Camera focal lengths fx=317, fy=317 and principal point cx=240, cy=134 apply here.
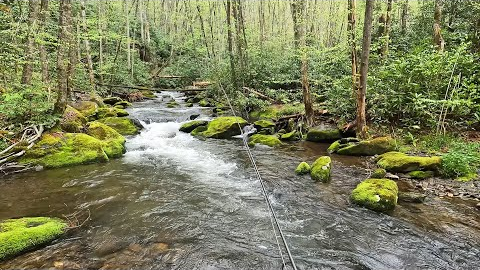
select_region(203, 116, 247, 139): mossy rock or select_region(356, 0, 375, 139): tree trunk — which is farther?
select_region(203, 116, 247, 139): mossy rock

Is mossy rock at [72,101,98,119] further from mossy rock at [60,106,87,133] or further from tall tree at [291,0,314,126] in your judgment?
tall tree at [291,0,314,126]

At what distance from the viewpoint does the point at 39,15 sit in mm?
9930

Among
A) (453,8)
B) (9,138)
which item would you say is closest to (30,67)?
(9,138)

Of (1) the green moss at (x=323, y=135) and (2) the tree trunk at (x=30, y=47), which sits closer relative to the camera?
(2) the tree trunk at (x=30, y=47)

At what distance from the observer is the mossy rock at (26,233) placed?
157 inches

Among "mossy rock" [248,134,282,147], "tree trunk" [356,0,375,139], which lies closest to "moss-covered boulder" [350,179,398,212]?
"tree trunk" [356,0,375,139]

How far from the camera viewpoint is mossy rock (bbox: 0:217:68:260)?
4.00 metres

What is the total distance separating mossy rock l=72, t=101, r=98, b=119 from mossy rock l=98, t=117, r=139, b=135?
0.97 m

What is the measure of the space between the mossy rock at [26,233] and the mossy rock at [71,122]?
494cm

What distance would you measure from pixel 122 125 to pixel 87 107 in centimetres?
270

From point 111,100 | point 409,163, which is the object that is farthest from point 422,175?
point 111,100

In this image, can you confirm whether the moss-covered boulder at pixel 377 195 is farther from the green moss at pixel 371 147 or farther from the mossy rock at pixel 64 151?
the mossy rock at pixel 64 151

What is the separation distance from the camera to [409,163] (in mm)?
6961

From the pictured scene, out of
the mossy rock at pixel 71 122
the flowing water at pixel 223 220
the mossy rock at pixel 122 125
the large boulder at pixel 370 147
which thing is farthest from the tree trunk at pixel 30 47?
the large boulder at pixel 370 147
